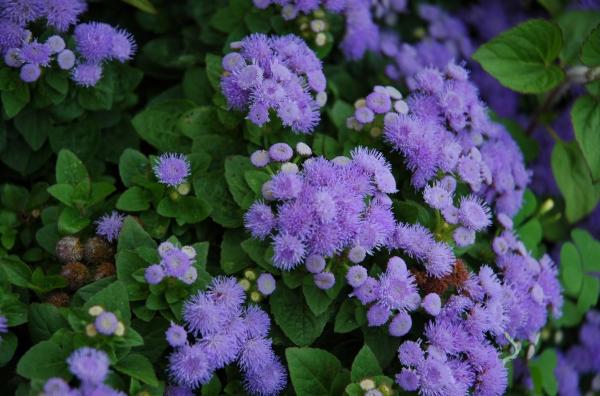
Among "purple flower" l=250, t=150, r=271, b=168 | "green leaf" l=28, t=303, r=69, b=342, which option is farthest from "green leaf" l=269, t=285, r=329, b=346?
"green leaf" l=28, t=303, r=69, b=342

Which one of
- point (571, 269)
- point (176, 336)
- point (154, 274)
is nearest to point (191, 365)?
point (176, 336)

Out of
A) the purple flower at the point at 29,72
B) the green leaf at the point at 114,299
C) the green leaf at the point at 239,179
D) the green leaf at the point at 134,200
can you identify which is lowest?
the green leaf at the point at 134,200

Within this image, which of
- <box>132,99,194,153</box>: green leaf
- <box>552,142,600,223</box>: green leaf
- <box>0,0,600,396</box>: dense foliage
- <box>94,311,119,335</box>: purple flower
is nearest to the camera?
<box>94,311,119,335</box>: purple flower

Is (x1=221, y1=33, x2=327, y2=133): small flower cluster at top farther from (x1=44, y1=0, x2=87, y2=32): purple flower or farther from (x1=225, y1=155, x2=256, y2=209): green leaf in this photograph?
(x1=44, y1=0, x2=87, y2=32): purple flower

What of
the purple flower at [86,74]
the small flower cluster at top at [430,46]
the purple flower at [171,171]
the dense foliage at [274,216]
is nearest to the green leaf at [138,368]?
the dense foliage at [274,216]

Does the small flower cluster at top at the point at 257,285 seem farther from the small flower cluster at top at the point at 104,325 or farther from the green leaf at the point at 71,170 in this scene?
the green leaf at the point at 71,170

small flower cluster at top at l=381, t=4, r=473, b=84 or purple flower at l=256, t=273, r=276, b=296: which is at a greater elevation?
small flower cluster at top at l=381, t=4, r=473, b=84
